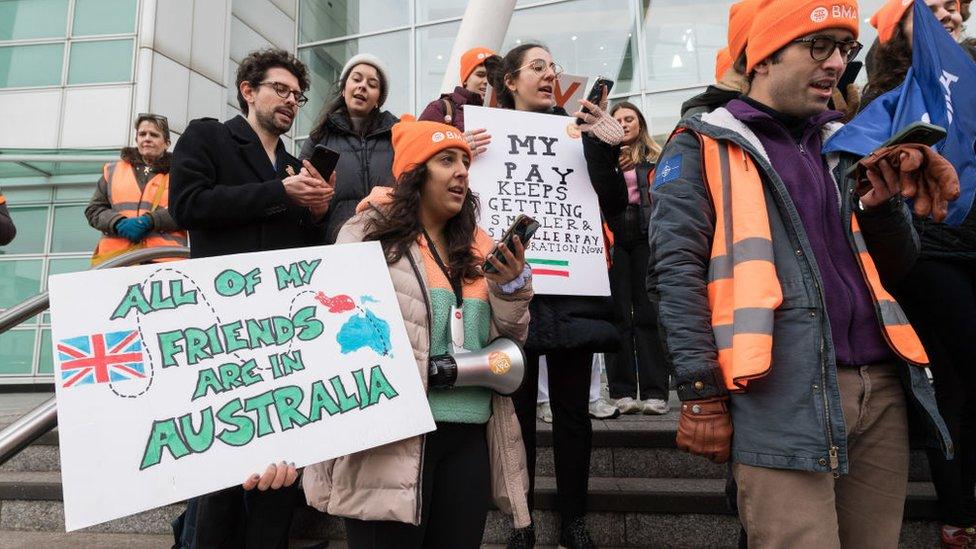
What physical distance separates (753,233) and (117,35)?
10093 mm

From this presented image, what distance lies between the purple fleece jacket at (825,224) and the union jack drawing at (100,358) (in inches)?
70.0

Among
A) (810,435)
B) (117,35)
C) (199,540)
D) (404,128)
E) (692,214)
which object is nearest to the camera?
(810,435)

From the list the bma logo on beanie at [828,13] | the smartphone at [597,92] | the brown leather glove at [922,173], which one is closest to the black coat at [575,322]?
the smartphone at [597,92]

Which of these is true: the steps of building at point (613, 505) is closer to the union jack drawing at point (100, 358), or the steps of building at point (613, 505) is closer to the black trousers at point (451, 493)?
the black trousers at point (451, 493)

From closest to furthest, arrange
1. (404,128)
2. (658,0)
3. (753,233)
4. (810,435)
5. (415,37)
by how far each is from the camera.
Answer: (810,435), (753,233), (404,128), (658,0), (415,37)

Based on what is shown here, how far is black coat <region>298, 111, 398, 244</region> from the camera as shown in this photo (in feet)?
10.1

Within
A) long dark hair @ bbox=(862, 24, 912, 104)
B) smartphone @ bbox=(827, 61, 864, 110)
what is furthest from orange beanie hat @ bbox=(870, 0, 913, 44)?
smartphone @ bbox=(827, 61, 864, 110)

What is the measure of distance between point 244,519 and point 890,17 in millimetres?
3188

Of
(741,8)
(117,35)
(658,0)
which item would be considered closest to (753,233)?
(741,8)

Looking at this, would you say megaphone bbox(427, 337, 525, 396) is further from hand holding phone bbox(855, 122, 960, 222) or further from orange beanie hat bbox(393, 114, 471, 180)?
hand holding phone bbox(855, 122, 960, 222)

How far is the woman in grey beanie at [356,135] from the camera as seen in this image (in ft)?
10.1

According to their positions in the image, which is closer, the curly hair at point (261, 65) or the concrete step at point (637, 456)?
the curly hair at point (261, 65)

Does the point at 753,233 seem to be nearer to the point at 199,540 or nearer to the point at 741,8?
the point at 741,8

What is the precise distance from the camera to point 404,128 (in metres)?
2.16
